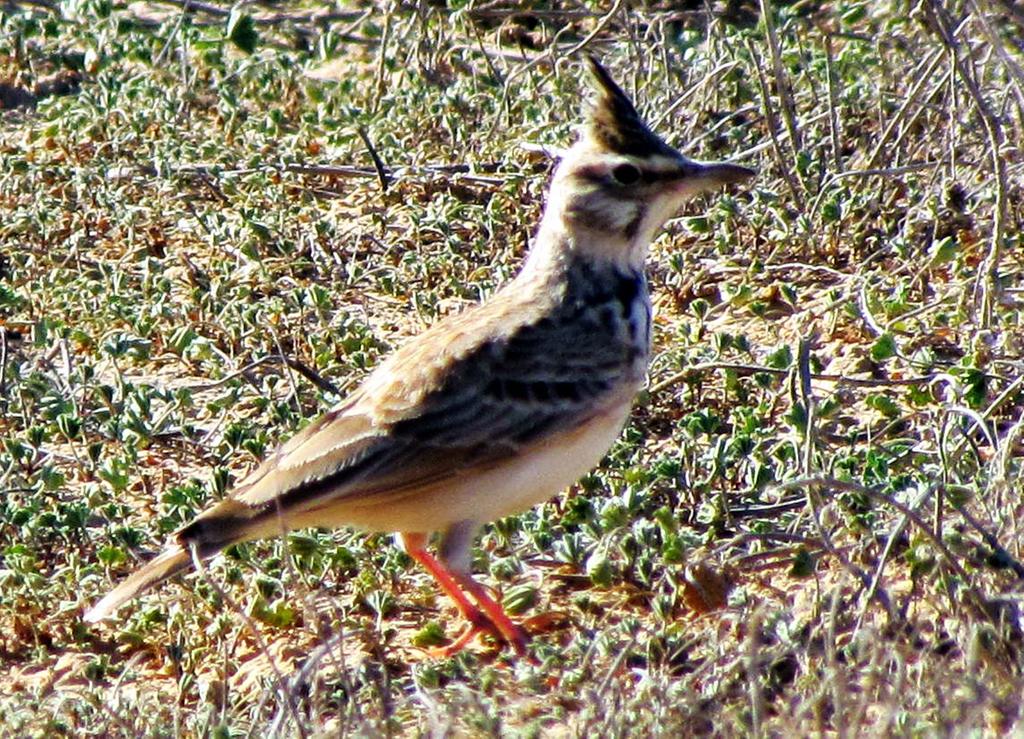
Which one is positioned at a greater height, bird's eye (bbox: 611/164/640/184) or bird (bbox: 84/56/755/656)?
bird's eye (bbox: 611/164/640/184)

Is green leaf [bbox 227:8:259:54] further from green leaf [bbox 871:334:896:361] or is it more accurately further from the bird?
green leaf [bbox 871:334:896:361]

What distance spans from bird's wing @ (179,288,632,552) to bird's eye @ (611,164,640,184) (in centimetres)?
43

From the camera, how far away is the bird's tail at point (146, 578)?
473cm

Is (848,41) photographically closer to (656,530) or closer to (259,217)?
(259,217)

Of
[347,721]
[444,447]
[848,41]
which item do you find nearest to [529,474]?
[444,447]

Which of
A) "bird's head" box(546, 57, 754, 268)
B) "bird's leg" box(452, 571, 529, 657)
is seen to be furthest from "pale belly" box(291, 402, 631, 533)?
"bird's head" box(546, 57, 754, 268)

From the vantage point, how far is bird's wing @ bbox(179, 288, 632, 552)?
4871 mm

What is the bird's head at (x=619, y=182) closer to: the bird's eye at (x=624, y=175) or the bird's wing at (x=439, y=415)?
the bird's eye at (x=624, y=175)

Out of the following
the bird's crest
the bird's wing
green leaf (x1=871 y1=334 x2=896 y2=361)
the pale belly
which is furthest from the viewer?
green leaf (x1=871 y1=334 x2=896 y2=361)

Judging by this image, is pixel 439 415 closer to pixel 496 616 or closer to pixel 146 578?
pixel 496 616

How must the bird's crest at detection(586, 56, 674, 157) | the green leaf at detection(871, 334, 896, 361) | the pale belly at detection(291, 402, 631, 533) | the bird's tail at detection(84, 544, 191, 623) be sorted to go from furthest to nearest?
the green leaf at detection(871, 334, 896, 361) < the bird's crest at detection(586, 56, 674, 157) < the pale belly at detection(291, 402, 631, 533) < the bird's tail at detection(84, 544, 191, 623)

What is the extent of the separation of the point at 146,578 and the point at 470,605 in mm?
949

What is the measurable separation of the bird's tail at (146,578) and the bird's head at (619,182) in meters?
1.57

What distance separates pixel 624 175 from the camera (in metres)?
5.44
